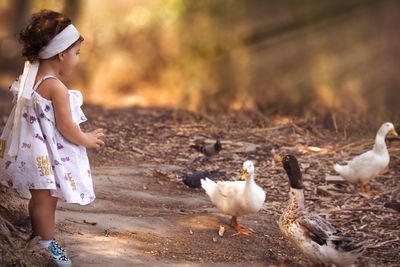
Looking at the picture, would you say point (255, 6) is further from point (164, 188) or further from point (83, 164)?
point (83, 164)

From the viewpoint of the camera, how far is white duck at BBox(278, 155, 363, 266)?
4.73 m

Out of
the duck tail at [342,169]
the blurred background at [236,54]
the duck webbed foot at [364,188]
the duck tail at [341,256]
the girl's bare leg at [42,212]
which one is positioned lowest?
the girl's bare leg at [42,212]

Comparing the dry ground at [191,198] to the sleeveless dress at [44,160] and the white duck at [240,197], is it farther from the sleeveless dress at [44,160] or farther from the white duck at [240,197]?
the sleeveless dress at [44,160]

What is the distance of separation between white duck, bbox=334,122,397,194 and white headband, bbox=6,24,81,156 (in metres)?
2.99

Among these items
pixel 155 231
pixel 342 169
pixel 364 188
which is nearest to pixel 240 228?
pixel 155 231

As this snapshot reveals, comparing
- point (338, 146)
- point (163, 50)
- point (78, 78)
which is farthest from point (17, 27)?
point (338, 146)

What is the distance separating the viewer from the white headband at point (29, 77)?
432 cm

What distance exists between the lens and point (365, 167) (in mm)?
6609

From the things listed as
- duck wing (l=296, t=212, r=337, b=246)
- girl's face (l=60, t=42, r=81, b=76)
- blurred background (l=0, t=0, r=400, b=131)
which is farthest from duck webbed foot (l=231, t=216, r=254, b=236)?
blurred background (l=0, t=0, r=400, b=131)

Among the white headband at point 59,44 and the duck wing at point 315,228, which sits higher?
the white headband at point 59,44

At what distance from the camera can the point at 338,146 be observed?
25.4ft

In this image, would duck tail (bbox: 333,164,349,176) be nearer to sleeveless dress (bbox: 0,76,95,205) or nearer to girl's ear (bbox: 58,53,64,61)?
sleeveless dress (bbox: 0,76,95,205)

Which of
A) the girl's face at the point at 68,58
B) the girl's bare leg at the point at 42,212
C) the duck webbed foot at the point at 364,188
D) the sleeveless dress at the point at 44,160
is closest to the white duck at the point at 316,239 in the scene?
the sleeveless dress at the point at 44,160

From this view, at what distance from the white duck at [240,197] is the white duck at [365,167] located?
53.5 inches
